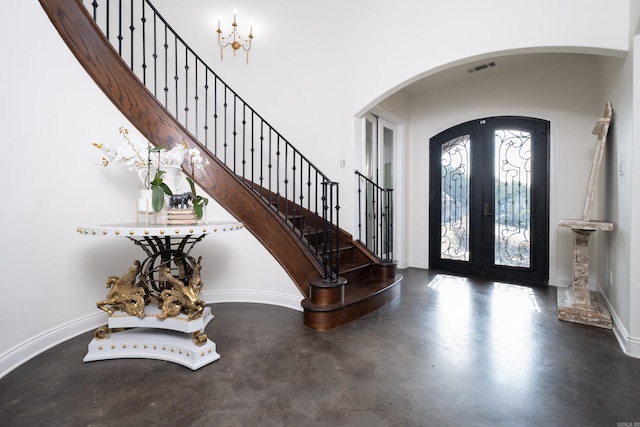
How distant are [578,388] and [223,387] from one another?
6.93ft

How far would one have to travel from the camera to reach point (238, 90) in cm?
420

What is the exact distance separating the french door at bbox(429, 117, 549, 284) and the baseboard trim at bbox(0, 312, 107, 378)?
14.9 ft

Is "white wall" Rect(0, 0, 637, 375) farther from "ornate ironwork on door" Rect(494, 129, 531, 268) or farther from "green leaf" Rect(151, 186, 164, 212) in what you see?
"green leaf" Rect(151, 186, 164, 212)

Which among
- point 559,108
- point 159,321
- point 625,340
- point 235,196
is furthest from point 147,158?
point 559,108

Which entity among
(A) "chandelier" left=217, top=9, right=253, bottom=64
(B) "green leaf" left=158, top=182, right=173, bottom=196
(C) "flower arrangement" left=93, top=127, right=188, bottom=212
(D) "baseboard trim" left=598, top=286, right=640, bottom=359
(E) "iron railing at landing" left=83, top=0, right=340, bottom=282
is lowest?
(D) "baseboard trim" left=598, top=286, right=640, bottom=359

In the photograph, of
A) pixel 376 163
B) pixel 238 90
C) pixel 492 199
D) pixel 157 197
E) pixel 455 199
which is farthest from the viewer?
pixel 455 199

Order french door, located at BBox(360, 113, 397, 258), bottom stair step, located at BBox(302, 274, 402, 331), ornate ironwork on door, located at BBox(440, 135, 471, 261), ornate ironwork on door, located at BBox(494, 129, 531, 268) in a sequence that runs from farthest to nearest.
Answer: ornate ironwork on door, located at BBox(440, 135, 471, 261), french door, located at BBox(360, 113, 397, 258), ornate ironwork on door, located at BBox(494, 129, 531, 268), bottom stair step, located at BBox(302, 274, 402, 331)

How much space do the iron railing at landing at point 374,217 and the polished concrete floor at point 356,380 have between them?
151 centimetres

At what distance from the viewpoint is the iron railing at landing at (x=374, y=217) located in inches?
155

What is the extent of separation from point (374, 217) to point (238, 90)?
2.69m

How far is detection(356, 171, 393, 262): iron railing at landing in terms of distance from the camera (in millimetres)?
3935

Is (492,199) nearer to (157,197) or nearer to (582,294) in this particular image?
(582,294)

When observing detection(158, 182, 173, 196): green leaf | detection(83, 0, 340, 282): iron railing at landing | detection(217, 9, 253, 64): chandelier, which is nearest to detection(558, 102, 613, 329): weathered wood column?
detection(83, 0, 340, 282): iron railing at landing

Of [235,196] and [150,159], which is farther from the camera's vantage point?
[235,196]
